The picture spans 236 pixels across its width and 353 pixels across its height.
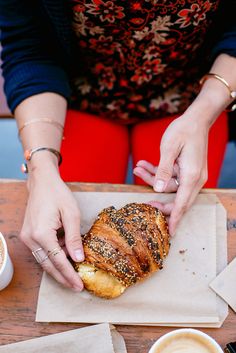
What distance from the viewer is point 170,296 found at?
40.5 inches

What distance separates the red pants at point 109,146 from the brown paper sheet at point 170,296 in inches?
14.9

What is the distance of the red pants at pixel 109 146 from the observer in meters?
1.49

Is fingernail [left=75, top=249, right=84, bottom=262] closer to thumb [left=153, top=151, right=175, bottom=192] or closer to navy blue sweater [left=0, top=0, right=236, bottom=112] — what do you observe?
thumb [left=153, top=151, right=175, bottom=192]

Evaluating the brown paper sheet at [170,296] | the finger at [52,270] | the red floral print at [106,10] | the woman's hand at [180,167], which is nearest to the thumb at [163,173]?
the woman's hand at [180,167]

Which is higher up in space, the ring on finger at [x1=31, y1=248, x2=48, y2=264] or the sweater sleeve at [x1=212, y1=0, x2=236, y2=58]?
the sweater sleeve at [x1=212, y1=0, x2=236, y2=58]

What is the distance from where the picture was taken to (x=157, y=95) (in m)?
1.53

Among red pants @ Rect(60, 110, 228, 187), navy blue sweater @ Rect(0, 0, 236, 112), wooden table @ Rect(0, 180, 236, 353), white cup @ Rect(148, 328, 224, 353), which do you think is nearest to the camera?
white cup @ Rect(148, 328, 224, 353)

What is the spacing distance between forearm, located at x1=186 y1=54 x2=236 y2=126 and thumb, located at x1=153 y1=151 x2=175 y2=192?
167 mm

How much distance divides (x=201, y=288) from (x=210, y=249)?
0.33 ft

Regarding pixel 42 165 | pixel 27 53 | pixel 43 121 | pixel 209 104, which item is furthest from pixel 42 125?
pixel 209 104

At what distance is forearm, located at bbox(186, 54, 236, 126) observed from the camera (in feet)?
4.14

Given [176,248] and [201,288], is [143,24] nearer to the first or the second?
[176,248]

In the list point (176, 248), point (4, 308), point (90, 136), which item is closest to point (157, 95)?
point (90, 136)

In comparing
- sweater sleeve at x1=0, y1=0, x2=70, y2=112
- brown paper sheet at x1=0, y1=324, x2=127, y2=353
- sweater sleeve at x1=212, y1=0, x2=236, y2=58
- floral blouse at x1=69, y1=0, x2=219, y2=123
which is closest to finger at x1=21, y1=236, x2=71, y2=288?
brown paper sheet at x1=0, y1=324, x2=127, y2=353
